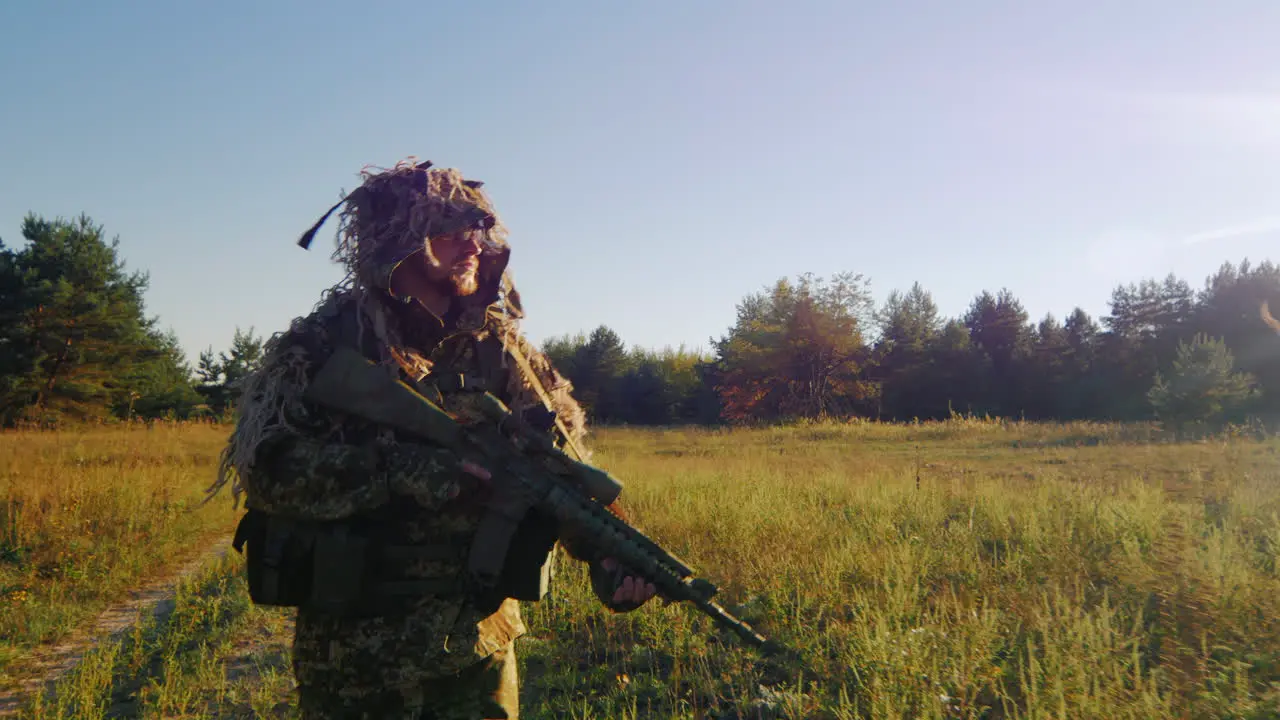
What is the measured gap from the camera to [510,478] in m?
2.31

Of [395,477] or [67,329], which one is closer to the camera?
[395,477]

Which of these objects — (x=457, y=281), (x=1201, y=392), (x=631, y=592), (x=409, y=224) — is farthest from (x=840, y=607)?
(x=1201, y=392)

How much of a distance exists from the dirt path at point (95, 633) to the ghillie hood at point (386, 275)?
3042mm

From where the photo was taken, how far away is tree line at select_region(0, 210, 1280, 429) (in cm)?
2431

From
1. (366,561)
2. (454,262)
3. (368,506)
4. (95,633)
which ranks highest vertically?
(454,262)

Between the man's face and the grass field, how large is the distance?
7.51 ft

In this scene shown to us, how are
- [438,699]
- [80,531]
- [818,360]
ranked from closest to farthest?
1. [438,699]
2. [80,531]
3. [818,360]

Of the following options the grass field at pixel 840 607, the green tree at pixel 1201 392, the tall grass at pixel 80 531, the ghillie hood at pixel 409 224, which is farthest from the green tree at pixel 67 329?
the green tree at pixel 1201 392

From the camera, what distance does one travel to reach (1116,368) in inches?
1526

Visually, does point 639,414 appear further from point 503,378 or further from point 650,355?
point 503,378

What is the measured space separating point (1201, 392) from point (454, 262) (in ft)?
74.3

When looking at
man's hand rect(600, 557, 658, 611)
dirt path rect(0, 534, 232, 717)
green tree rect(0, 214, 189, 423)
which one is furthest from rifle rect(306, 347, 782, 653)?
green tree rect(0, 214, 189, 423)

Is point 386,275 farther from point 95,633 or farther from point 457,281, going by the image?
point 95,633

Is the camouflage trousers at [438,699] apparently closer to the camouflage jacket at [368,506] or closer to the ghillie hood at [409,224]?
the camouflage jacket at [368,506]
